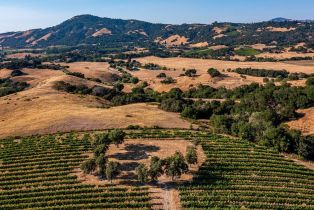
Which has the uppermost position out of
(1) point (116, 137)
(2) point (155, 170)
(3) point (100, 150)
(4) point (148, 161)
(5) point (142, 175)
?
(1) point (116, 137)

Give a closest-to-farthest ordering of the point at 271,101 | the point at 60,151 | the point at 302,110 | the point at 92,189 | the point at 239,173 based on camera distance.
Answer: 1. the point at 92,189
2. the point at 239,173
3. the point at 60,151
4. the point at 302,110
5. the point at 271,101

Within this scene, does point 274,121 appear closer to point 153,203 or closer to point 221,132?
point 221,132

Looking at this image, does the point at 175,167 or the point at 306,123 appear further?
the point at 306,123

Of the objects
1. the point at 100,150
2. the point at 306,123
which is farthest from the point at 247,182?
the point at 306,123

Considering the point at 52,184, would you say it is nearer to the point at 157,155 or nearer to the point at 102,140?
the point at 102,140

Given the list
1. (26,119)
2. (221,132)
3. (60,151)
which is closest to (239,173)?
(221,132)

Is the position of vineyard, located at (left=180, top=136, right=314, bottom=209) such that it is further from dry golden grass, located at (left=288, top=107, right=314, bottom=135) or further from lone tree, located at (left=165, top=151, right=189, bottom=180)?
dry golden grass, located at (left=288, top=107, right=314, bottom=135)
